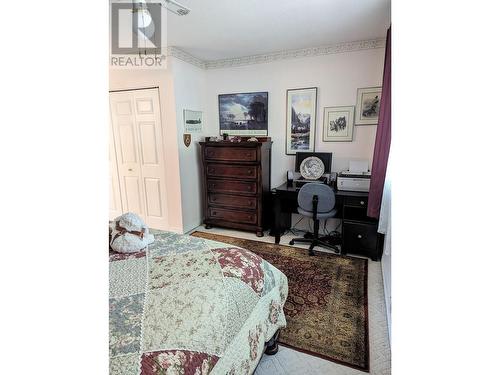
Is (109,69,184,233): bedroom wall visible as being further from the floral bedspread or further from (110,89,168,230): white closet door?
the floral bedspread

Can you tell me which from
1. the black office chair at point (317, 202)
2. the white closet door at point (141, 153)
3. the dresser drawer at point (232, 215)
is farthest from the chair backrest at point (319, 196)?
the white closet door at point (141, 153)

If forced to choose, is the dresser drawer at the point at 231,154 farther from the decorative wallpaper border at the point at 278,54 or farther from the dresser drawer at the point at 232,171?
the decorative wallpaper border at the point at 278,54

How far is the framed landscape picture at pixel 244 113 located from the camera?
3.73m

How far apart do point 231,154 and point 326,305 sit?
2.12 metres

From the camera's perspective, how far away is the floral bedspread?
3.15ft

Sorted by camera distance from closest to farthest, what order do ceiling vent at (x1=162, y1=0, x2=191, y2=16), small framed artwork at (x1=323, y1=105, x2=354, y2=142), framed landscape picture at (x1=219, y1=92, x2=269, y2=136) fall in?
ceiling vent at (x1=162, y1=0, x2=191, y2=16), small framed artwork at (x1=323, y1=105, x2=354, y2=142), framed landscape picture at (x1=219, y1=92, x2=269, y2=136)

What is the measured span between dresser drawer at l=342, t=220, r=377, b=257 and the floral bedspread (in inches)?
58.9

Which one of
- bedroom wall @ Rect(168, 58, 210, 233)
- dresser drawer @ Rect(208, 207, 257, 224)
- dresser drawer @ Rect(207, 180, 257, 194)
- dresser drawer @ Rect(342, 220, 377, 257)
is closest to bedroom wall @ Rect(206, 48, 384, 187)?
bedroom wall @ Rect(168, 58, 210, 233)

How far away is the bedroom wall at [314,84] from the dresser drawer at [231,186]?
0.46m
